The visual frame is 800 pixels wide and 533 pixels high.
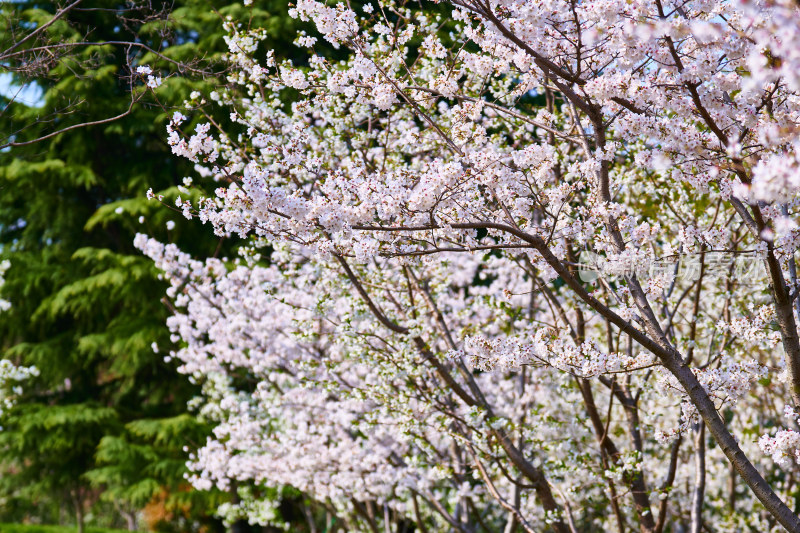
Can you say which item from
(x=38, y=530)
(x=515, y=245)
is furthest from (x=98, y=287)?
(x=515, y=245)

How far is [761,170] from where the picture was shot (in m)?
1.69

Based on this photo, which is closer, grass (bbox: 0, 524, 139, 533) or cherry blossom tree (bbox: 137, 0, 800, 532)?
cherry blossom tree (bbox: 137, 0, 800, 532)

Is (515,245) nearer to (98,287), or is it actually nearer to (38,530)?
(98,287)

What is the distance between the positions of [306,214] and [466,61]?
4.54 ft

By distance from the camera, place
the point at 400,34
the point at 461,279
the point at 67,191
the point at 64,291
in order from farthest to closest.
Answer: the point at 67,191 → the point at 64,291 → the point at 461,279 → the point at 400,34

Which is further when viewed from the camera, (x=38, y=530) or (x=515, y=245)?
(x=38, y=530)

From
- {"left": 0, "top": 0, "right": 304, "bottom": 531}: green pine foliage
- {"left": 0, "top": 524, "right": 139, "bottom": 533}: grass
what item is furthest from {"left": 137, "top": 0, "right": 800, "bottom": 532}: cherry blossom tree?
{"left": 0, "top": 524, "right": 139, "bottom": 533}: grass

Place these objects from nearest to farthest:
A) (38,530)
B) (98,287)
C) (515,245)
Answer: (515,245)
(98,287)
(38,530)

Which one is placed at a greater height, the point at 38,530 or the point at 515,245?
the point at 515,245

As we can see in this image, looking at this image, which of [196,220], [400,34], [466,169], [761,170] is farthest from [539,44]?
[196,220]

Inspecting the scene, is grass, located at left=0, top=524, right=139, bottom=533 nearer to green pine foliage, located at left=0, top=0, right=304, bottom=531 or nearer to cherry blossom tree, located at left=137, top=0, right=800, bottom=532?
green pine foliage, located at left=0, top=0, right=304, bottom=531

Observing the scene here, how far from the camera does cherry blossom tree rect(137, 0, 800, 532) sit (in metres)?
2.83

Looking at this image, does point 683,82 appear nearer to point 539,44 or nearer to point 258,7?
point 539,44

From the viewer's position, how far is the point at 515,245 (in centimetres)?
280
